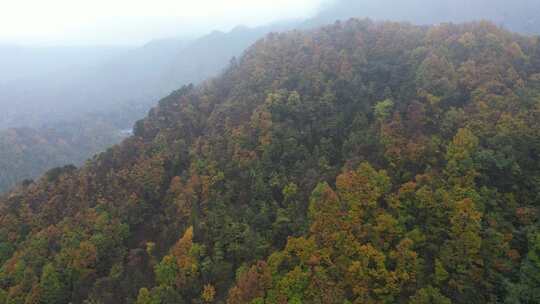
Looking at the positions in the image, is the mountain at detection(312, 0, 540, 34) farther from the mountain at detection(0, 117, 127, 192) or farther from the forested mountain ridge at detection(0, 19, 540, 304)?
the mountain at detection(0, 117, 127, 192)

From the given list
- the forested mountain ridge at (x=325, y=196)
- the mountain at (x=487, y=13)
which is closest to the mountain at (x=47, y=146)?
the forested mountain ridge at (x=325, y=196)

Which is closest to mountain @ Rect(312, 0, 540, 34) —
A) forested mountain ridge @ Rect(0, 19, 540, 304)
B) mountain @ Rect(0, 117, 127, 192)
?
forested mountain ridge @ Rect(0, 19, 540, 304)

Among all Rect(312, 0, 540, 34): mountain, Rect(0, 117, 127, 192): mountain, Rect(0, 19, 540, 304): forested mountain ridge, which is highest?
Rect(312, 0, 540, 34): mountain

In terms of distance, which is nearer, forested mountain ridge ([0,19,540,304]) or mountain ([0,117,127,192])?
forested mountain ridge ([0,19,540,304])

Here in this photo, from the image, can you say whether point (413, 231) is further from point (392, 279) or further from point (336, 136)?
point (336, 136)

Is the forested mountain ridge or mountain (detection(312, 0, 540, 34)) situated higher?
mountain (detection(312, 0, 540, 34))

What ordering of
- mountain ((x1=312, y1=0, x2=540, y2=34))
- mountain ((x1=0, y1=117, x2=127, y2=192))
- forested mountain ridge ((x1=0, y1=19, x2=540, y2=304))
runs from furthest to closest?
mountain ((x1=312, y1=0, x2=540, y2=34))
mountain ((x1=0, y1=117, x2=127, y2=192))
forested mountain ridge ((x1=0, y1=19, x2=540, y2=304))

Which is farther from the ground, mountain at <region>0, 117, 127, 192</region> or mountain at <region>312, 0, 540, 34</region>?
mountain at <region>312, 0, 540, 34</region>

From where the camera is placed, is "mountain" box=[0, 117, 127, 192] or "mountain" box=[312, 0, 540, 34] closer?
"mountain" box=[0, 117, 127, 192]

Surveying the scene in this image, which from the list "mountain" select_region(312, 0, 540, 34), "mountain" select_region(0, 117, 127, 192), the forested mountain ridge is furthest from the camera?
"mountain" select_region(312, 0, 540, 34)
